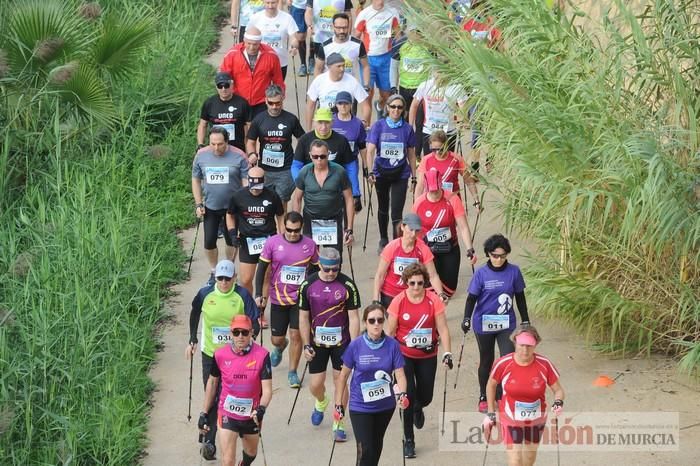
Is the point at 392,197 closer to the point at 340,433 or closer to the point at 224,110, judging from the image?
the point at 224,110

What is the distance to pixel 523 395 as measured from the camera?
11.6 metres

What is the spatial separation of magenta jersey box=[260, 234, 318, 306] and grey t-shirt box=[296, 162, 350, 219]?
1277 mm

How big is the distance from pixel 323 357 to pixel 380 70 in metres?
7.50

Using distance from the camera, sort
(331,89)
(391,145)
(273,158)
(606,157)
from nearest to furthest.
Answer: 1. (606,157)
2. (391,145)
3. (273,158)
4. (331,89)

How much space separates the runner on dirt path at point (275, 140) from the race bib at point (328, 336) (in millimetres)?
3595

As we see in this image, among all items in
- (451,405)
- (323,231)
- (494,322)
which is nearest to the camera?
(494,322)

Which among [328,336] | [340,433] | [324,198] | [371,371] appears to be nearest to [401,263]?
[328,336]

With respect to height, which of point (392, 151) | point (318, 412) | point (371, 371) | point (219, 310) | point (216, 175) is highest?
point (392, 151)

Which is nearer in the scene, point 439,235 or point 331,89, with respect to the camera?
point 439,235

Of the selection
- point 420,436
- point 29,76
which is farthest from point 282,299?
point 29,76

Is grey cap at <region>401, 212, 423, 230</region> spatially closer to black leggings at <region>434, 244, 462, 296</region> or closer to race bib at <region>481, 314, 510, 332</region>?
race bib at <region>481, 314, 510, 332</region>

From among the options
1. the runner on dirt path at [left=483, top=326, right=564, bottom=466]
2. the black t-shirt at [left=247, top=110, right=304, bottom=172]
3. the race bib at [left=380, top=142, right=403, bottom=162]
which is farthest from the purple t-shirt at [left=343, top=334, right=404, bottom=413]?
the black t-shirt at [left=247, top=110, right=304, bottom=172]

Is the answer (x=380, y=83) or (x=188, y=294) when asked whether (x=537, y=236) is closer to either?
(x=188, y=294)

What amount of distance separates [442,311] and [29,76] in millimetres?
7678
